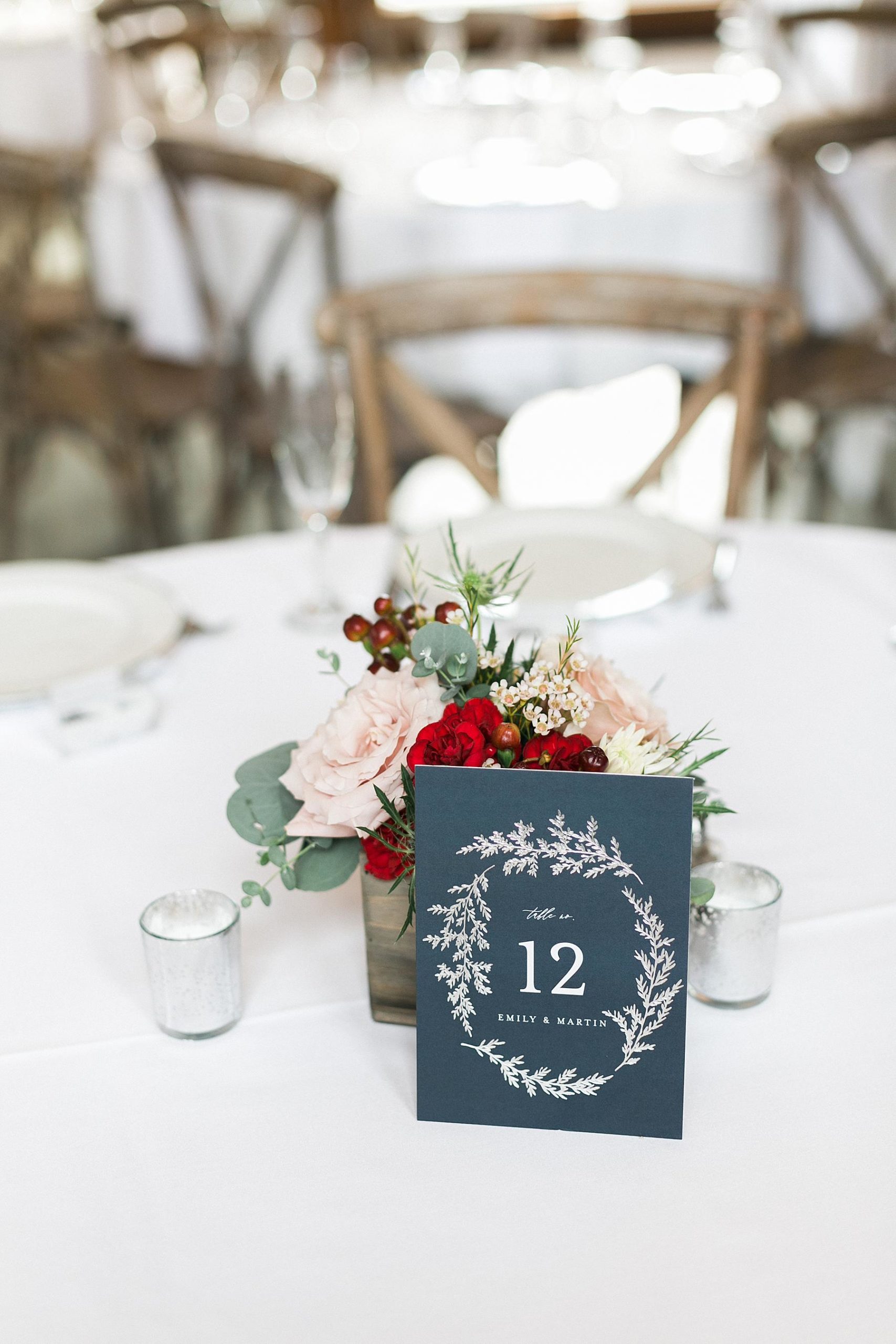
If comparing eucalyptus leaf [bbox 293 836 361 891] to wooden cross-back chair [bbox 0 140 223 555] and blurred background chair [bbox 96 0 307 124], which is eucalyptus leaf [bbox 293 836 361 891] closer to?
wooden cross-back chair [bbox 0 140 223 555]

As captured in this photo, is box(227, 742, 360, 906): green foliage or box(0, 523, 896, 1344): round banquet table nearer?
box(0, 523, 896, 1344): round banquet table

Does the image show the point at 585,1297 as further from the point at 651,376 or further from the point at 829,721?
the point at 651,376

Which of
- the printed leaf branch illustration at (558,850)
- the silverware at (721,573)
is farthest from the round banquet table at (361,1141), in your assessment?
the silverware at (721,573)

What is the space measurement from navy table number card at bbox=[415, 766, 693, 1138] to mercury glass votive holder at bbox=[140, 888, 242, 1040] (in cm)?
11

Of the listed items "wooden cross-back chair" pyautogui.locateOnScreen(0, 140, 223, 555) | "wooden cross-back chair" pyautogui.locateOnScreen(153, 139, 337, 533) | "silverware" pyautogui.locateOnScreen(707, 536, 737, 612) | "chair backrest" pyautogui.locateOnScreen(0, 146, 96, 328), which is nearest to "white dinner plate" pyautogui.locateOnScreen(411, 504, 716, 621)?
"silverware" pyautogui.locateOnScreen(707, 536, 737, 612)

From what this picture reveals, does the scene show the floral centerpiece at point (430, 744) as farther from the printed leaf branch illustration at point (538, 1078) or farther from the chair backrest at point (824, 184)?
the chair backrest at point (824, 184)

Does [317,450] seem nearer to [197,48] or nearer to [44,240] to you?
[44,240]

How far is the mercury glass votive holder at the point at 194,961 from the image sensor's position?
1.95 ft

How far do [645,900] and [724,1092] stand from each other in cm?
11

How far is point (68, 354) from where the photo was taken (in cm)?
262

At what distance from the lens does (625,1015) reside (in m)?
0.54

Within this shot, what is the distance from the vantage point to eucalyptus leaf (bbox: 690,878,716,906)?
1.87 ft

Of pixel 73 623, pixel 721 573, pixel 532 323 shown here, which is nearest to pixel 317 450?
pixel 73 623

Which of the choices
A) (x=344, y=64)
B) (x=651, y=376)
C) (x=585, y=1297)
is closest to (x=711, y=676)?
(x=585, y=1297)
